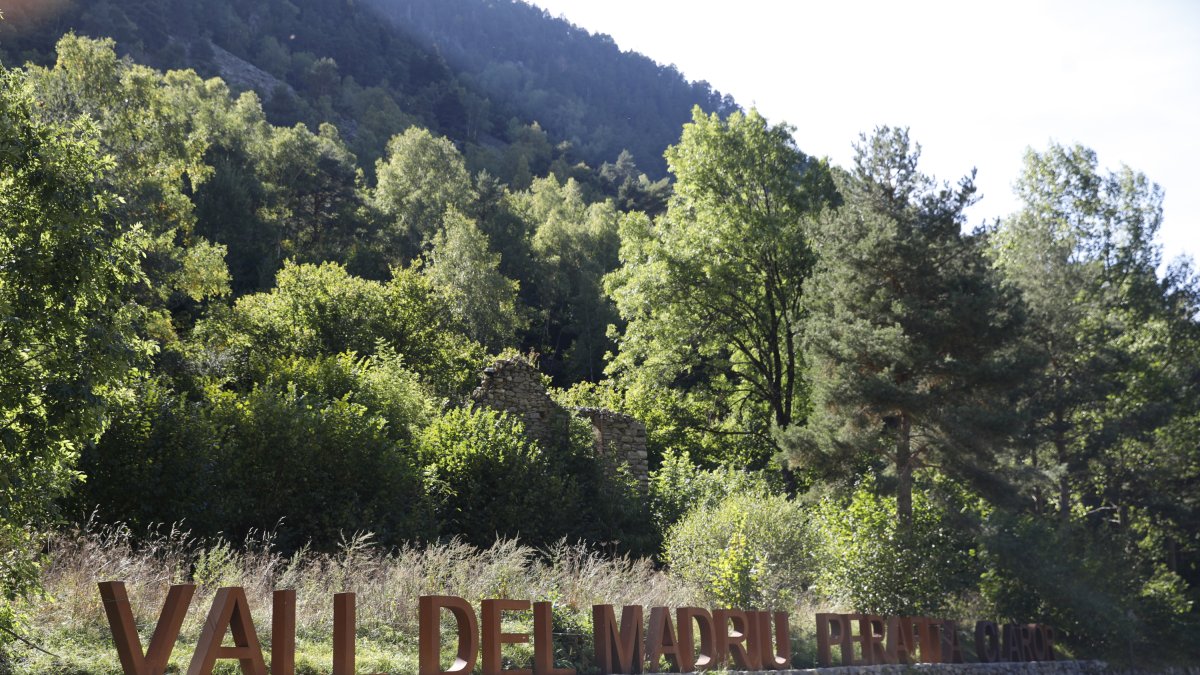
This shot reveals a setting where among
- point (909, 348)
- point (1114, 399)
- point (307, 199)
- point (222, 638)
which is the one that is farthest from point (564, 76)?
point (222, 638)

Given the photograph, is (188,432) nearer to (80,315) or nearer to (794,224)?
(80,315)

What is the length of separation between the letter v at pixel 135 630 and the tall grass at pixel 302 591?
839 millimetres

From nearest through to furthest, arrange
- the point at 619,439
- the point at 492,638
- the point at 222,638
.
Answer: the point at 222,638, the point at 492,638, the point at 619,439

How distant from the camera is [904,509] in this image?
16031mm

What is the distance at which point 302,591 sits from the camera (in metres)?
9.80

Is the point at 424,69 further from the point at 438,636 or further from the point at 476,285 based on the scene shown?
the point at 438,636

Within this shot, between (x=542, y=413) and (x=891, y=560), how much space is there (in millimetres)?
7546

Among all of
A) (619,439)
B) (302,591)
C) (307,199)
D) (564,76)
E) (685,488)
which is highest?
(564,76)

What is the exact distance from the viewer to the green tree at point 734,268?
24439 millimetres

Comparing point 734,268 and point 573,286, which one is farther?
point 573,286

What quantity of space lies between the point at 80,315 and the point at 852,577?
37.3 feet

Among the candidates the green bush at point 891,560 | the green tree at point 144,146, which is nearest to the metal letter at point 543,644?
the green bush at point 891,560

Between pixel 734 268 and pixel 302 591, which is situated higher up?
pixel 734 268

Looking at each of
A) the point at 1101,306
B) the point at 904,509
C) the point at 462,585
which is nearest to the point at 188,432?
the point at 462,585
